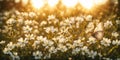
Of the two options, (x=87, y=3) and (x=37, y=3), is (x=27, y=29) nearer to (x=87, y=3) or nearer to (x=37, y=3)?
(x=37, y=3)

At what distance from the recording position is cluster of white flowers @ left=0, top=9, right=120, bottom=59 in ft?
21.0

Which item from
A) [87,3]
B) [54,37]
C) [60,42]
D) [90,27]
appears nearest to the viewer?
[60,42]

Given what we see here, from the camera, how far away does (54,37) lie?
679 centimetres

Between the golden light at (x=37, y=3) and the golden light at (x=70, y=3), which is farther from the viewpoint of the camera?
the golden light at (x=37, y=3)

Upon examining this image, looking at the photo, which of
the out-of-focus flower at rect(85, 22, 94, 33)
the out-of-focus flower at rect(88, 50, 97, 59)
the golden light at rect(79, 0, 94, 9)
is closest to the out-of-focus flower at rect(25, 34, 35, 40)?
the out-of-focus flower at rect(88, 50, 97, 59)

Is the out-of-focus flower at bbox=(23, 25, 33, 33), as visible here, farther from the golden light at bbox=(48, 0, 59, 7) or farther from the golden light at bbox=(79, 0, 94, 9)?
the golden light at bbox=(48, 0, 59, 7)

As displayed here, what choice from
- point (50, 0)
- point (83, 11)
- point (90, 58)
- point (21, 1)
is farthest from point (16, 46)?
point (21, 1)

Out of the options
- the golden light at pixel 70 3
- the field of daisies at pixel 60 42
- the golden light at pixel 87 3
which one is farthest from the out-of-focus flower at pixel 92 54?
the golden light at pixel 70 3

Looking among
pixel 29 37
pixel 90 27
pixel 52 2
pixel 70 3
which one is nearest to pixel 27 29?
pixel 29 37

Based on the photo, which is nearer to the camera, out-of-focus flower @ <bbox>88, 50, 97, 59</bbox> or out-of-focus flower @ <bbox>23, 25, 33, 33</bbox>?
out-of-focus flower @ <bbox>88, 50, 97, 59</bbox>

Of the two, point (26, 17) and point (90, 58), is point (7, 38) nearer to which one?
point (26, 17)

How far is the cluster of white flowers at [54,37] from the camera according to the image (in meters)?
6.39

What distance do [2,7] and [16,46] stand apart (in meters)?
5.43

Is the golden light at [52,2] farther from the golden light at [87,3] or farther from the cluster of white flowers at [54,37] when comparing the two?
the cluster of white flowers at [54,37]
